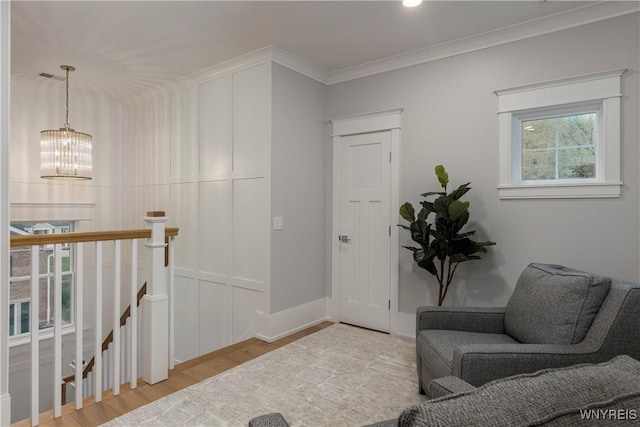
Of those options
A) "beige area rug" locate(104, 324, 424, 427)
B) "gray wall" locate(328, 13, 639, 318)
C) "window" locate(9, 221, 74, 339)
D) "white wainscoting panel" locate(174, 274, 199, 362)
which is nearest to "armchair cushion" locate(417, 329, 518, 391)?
"beige area rug" locate(104, 324, 424, 427)

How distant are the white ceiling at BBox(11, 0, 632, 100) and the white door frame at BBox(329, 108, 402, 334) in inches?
22.6

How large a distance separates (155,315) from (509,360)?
88.2 inches

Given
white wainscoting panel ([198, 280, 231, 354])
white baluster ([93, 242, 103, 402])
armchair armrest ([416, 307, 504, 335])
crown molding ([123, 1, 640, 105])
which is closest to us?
white baluster ([93, 242, 103, 402])

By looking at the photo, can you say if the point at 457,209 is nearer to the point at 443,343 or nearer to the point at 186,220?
the point at 443,343

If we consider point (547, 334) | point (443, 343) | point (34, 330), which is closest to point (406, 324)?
point (443, 343)

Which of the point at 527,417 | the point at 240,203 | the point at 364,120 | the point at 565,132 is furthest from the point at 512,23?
the point at 527,417

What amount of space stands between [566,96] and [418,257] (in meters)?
1.72

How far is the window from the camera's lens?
4414 millimetres

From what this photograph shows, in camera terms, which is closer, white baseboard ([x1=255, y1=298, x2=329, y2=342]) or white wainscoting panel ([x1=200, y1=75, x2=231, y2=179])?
white baseboard ([x1=255, y1=298, x2=329, y2=342])

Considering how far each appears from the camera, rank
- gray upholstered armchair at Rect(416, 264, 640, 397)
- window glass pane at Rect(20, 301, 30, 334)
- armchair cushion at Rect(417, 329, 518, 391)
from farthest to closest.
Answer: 1. window glass pane at Rect(20, 301, 30, 334)
2. armchair cushion at Rect(417, 329, 518, 391)
3. gray upholstered armchair at Rect(416, 264, 640, 397)

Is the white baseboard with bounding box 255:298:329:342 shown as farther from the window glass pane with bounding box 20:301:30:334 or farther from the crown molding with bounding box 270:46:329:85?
the window glass pane with bounding box 20:301:30:334

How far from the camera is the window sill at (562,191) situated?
275cm

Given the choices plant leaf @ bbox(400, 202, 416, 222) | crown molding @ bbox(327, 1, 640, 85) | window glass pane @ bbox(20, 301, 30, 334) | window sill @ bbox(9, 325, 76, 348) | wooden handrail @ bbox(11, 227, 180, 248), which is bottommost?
window sill @ bbox(9, 325, 76, 348)

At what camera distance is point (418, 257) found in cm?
320
